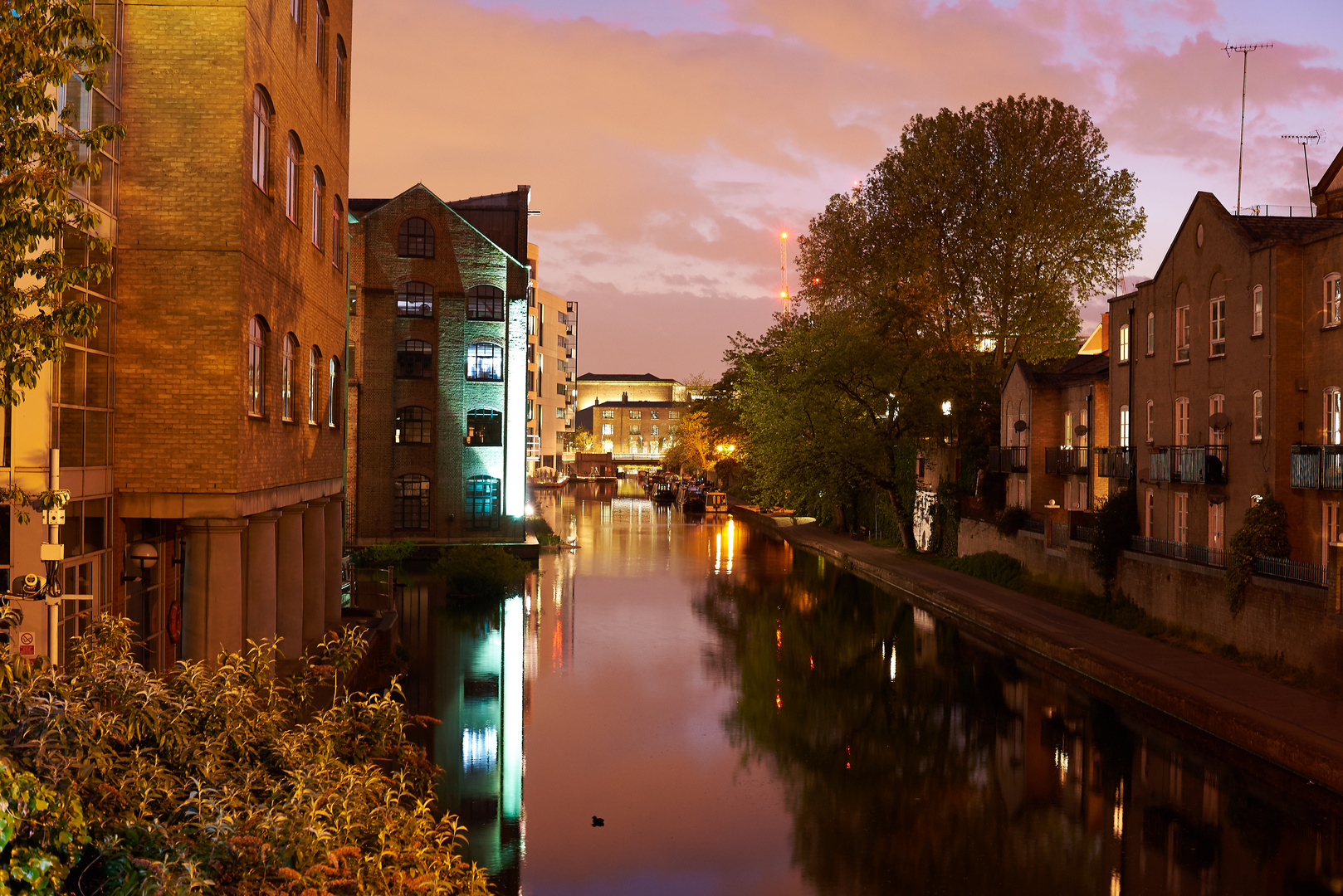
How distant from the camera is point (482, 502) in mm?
45656

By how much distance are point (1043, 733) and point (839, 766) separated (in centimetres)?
396

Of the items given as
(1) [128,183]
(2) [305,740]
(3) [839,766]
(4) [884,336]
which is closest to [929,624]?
(3) [839,766]

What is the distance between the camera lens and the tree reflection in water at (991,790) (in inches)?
455

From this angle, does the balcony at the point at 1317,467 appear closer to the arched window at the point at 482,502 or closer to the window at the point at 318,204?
the window at the point at 318,204

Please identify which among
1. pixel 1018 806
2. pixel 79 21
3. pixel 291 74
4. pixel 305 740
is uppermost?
pixel 291 74

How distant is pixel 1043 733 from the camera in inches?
693

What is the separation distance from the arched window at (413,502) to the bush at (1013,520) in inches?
859

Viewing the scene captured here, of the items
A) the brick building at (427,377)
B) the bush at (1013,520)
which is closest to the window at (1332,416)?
the bush at (1013,520)

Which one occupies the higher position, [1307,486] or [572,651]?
[1307,486]

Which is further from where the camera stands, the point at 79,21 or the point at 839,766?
the point at 839,766

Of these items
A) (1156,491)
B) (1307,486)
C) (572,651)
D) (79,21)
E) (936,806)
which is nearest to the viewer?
(79,21)

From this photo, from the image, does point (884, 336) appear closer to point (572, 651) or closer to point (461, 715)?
point (572, 651)

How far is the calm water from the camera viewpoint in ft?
38.1

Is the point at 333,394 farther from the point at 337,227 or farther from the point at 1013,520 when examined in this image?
the point at 1013,520
